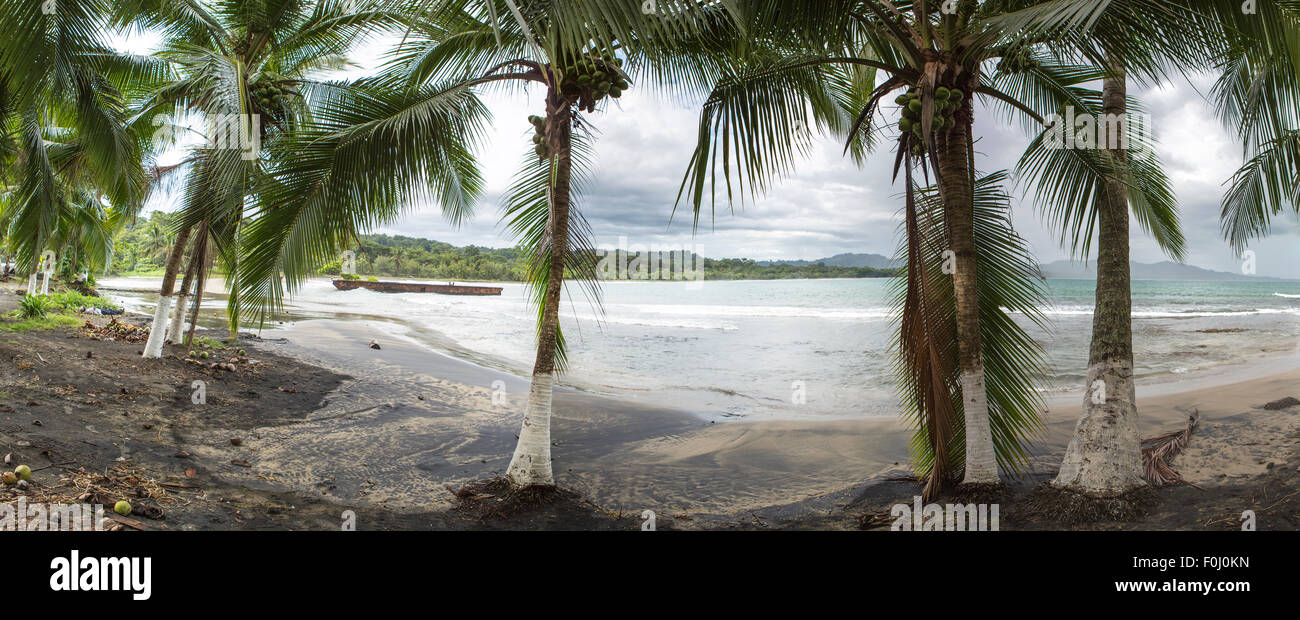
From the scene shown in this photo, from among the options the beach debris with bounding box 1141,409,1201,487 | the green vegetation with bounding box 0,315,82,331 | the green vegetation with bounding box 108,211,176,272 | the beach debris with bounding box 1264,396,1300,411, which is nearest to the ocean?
the beach debris with bounding box 1141,409,1201,487

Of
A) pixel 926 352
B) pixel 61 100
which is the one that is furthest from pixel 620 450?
pixel 61 100

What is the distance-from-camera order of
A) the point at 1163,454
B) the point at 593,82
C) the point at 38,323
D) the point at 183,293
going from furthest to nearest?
the point at 38,323 → the point at 183,293 → the point at 1163,454 → the point at 593,82

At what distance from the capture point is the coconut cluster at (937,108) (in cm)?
492

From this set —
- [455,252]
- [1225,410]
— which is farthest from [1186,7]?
[455,252]

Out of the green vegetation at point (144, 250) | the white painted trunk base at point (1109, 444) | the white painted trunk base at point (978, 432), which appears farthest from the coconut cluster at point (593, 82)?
the green vegetation at point (144, 250)

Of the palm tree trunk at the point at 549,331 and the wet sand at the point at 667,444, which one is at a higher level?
the palm tree trunk at the point at 549,331

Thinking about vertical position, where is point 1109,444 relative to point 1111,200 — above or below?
below

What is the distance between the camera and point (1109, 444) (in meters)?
4.98

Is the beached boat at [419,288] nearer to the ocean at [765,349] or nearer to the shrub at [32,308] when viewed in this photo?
the ocean at [765,349]

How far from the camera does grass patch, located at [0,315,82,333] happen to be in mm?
10526

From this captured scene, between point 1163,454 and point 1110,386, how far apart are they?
74.2 inches

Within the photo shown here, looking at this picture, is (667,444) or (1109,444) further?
(667,444)

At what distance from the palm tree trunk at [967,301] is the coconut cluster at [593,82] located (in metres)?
2.92

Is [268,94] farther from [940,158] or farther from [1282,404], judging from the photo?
[1282,404]
